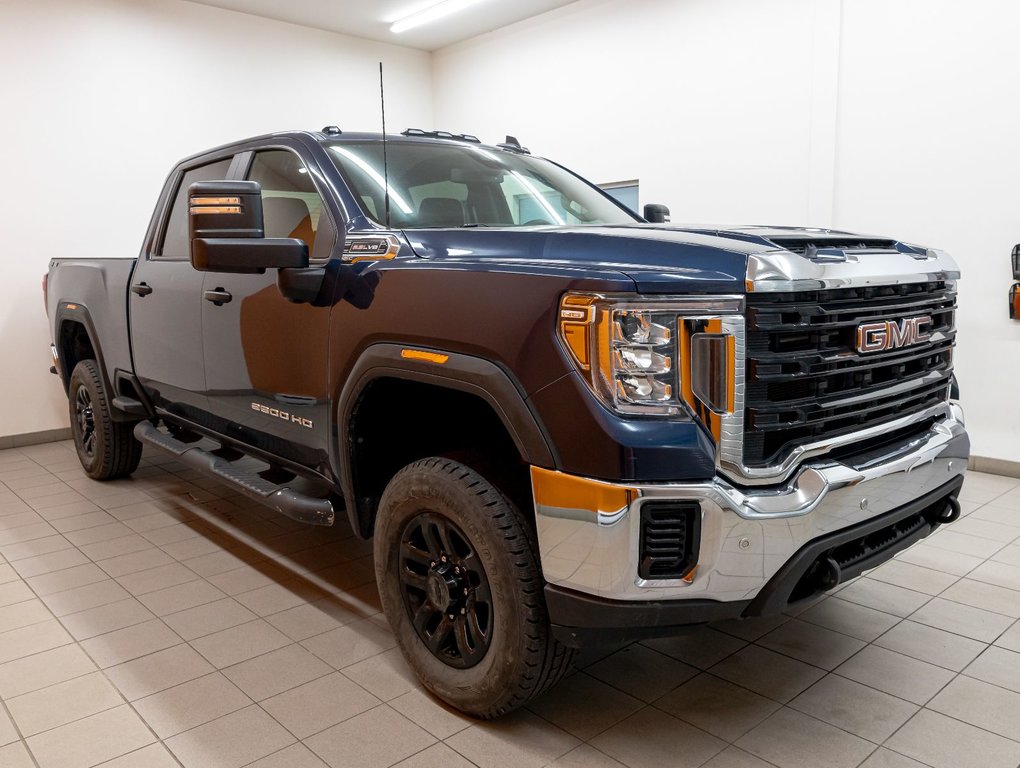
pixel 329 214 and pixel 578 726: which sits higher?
pixel 329 214

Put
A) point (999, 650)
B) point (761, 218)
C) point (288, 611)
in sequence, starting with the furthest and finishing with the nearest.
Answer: point (761, 218)
point (288, 611)
point (999, 650)

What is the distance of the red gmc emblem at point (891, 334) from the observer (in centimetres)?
200

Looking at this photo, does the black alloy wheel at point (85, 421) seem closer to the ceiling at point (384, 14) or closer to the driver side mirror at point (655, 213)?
the driver side mirror at point (655, 213)

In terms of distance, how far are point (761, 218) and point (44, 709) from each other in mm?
5089

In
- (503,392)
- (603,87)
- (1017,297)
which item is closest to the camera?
(503,392)

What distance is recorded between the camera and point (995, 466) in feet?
15.7

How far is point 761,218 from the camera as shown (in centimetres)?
575

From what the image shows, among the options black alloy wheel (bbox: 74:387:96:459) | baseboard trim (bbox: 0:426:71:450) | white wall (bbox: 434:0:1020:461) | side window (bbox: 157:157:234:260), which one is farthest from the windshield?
baseboard trim (bbox: 0:426:71:450)

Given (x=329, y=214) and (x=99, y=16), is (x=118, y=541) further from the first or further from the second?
(x=99, y=16)

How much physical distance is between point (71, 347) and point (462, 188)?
3341 millimetres

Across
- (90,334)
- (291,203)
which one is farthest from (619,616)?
(90,334)

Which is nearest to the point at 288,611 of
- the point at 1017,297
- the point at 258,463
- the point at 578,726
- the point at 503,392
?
the point at 258,463

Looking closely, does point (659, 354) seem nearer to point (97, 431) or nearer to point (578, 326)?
point (578, 326)

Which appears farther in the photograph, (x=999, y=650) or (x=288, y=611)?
(x=288, y=611)
